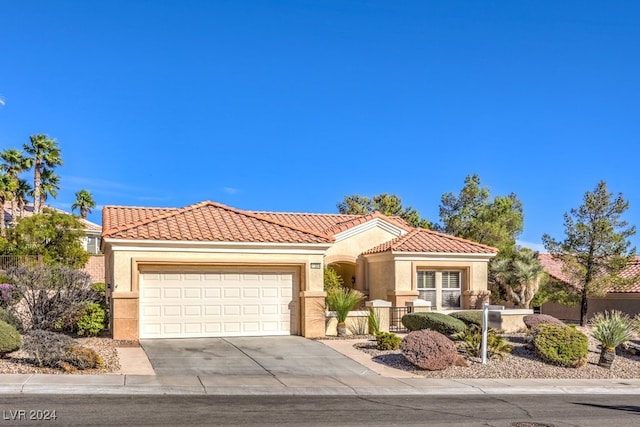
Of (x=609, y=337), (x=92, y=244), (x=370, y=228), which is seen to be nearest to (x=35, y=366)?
(x=609, y=337)

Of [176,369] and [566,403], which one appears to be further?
[176,369]

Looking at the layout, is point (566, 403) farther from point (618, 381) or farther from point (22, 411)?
point (22, 411)

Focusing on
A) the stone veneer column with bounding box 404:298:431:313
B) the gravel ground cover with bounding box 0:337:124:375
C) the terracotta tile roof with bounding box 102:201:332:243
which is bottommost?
the gravel ground cover with bounding box 0:337:124:375

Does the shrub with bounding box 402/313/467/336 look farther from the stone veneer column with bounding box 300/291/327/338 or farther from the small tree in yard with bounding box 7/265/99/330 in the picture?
the small tree in yard with bounding box 7/265/99/330

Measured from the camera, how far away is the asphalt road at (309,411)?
1024 centimetres

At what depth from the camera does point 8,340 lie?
49.6 feet

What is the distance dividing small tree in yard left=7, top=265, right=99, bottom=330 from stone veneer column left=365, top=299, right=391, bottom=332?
9099 millimetres

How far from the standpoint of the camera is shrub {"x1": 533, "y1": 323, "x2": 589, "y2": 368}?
18438mm

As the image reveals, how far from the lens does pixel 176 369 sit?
50.4 ft

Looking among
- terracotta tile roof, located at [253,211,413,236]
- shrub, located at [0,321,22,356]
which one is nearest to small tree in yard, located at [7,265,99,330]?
shrub, located at [0,321,22,356]

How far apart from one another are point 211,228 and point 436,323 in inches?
302

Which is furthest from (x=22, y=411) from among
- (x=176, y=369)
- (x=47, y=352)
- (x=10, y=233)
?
(x=10, y=233)

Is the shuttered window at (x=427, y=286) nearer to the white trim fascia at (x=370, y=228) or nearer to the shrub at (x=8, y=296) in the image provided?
the white trim fascia at (x=370, y=228)

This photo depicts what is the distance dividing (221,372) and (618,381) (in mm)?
10215
